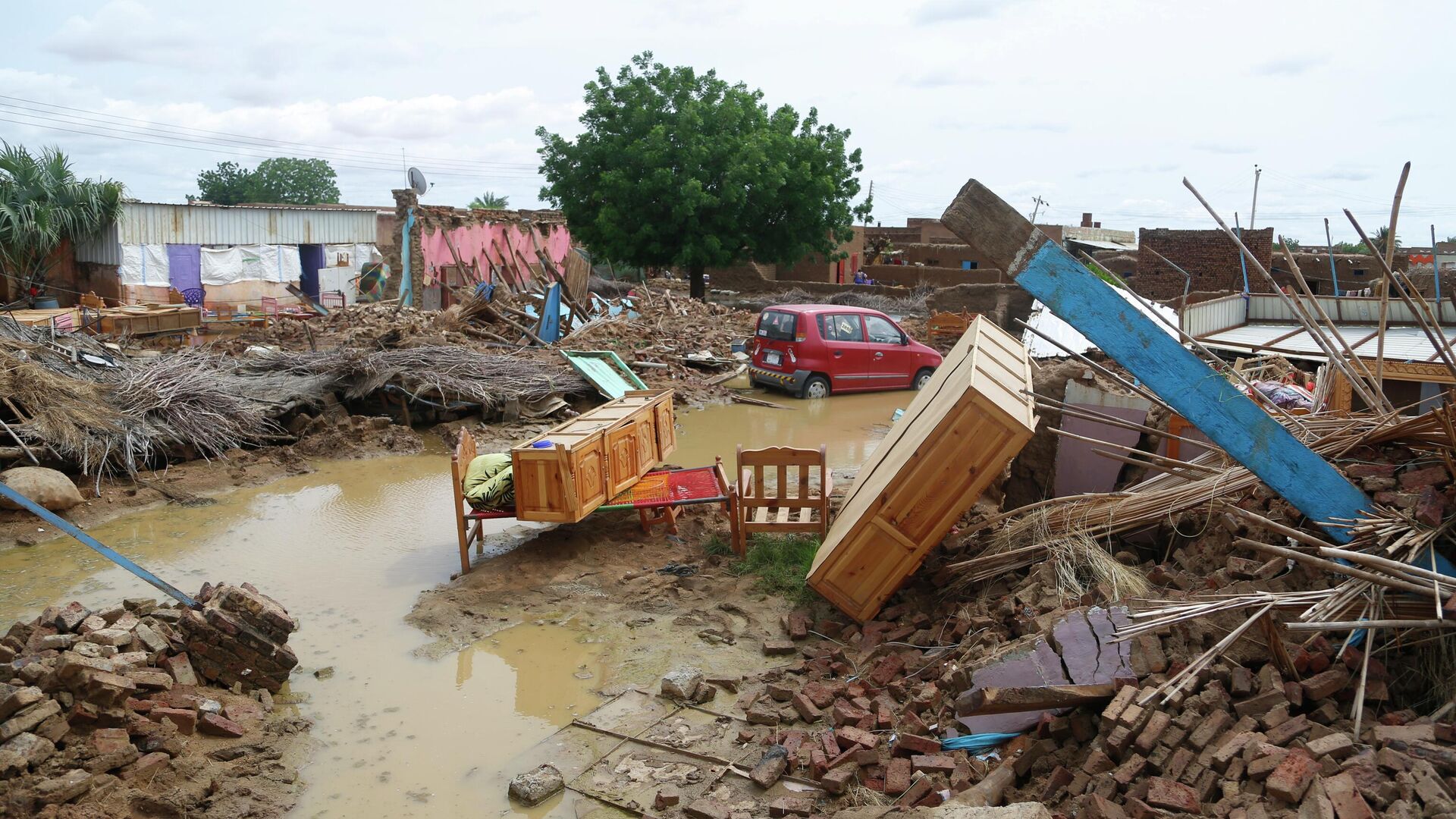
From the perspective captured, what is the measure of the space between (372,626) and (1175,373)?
5.80 m

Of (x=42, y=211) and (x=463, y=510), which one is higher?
(x=42, y=211)

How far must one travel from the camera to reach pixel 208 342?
62.5 feet

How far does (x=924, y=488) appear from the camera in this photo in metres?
6.29

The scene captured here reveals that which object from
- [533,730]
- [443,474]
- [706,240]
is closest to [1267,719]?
[533,730]

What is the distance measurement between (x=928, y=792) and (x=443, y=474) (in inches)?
354

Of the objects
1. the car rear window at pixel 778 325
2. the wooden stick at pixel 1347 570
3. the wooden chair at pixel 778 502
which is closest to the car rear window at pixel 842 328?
the car rear window at pixel 778 325

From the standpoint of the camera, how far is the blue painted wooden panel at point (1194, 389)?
4949mm

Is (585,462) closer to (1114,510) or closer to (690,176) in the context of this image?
(1114,510)

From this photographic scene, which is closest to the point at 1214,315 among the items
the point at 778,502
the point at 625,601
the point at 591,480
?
the point at 778,502

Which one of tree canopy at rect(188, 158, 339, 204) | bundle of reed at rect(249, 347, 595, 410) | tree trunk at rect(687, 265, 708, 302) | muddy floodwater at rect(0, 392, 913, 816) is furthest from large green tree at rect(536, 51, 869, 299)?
tree canopy at rect(188, 158, 339, 204)

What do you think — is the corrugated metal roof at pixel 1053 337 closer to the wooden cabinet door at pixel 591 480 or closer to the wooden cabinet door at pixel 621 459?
the wooden cabinet door at pixel 621 459

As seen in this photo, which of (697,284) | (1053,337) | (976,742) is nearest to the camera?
(976,742)

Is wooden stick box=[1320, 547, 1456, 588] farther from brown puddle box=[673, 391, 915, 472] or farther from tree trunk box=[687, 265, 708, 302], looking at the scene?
tree trunk box=[687, 265, 708, 302]

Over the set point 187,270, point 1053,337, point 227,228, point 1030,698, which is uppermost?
point 227,228
